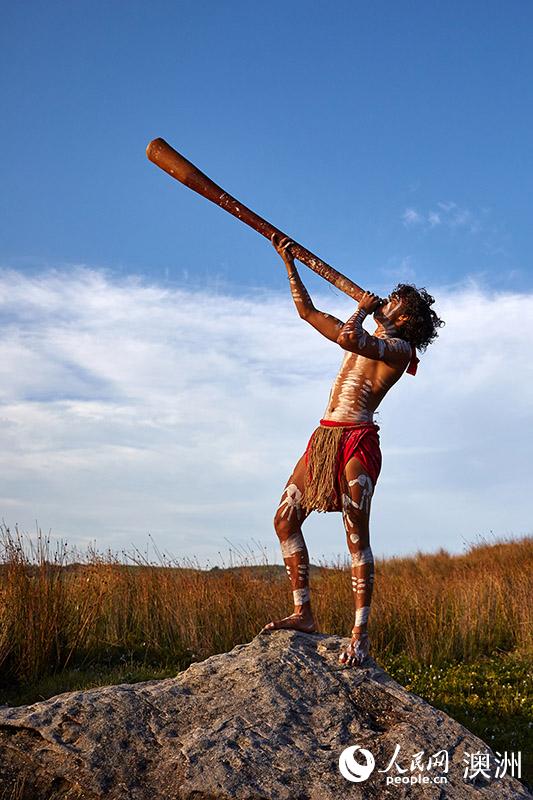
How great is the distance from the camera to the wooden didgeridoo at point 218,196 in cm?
595

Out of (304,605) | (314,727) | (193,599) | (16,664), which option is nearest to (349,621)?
(193,599)

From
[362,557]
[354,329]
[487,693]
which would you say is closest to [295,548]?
[362,557]

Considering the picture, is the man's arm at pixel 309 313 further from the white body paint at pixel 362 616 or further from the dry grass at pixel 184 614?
the dry grass at pixel 184 614

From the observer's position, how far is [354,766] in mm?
4590

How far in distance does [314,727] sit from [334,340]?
244cm

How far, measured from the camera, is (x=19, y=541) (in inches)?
366

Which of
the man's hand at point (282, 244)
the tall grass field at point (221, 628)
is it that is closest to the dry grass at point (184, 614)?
the tall grass field at point (221, 628)

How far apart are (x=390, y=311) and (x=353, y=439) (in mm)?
986

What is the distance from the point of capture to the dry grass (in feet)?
28.8

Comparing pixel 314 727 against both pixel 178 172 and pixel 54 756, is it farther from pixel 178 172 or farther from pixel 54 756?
pixel 178 172

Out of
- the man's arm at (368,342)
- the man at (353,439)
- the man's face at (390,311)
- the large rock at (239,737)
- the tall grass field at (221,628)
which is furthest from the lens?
the tall grass field at (221,628)

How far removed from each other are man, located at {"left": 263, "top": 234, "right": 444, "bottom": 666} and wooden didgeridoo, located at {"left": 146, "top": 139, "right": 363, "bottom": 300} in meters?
0.14

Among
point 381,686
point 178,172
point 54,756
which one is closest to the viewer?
point 54,756

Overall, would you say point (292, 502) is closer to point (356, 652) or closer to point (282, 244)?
point (356, 652)
